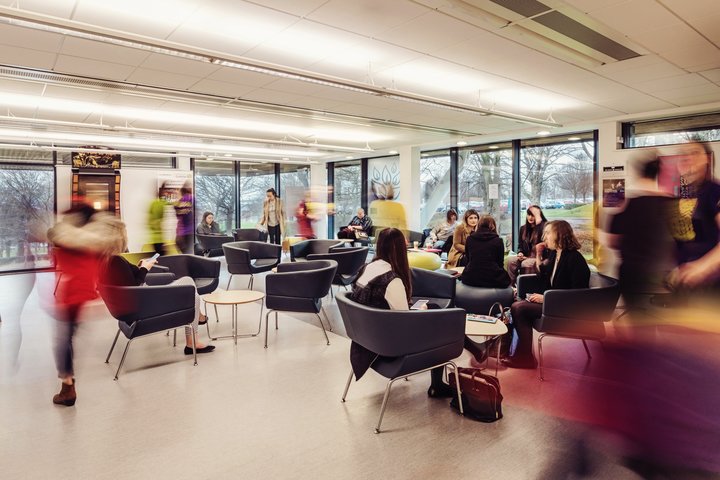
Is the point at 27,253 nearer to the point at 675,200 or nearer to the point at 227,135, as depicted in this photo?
the point at 227,135

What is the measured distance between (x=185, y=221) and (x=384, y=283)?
26.5ft

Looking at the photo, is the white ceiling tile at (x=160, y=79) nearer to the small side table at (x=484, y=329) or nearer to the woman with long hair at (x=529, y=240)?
the small side table at (x=484, y=329)

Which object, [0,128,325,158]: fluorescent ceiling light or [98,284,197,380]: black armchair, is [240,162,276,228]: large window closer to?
[0,128,325,158]: fluorescent ceiling light

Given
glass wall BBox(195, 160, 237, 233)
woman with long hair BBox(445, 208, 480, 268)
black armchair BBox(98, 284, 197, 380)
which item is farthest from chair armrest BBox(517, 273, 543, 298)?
glass wall BBox(195, 160, 237, 233)

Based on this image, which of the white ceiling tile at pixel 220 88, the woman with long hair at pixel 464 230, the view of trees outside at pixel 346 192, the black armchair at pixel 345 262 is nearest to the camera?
the white ceiling tile at pixel 220 88

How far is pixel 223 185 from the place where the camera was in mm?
14258

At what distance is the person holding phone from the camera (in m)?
3.26

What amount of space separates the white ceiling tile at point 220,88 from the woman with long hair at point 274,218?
5.64 metres

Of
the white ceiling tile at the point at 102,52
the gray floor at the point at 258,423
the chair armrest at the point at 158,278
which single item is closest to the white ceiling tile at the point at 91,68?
the white ceiling tile at the point at 102,52

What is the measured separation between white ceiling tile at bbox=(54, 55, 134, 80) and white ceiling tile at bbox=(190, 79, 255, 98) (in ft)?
2.68

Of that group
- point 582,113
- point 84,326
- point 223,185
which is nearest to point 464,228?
point 582,113

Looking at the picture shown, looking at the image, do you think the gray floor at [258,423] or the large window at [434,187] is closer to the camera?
the gray floor at [258,423]

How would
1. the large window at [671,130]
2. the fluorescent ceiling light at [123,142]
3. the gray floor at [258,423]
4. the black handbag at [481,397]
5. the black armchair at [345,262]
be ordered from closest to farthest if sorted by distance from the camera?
1. the gray floor at [258,423]
2. the black handbag at [481,397]
3. the black armchair at [345,262]
4. the large window at [671,130]
5. the fluorescent ceiling light at [123,142]

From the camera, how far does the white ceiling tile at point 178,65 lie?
4637 millimetres
